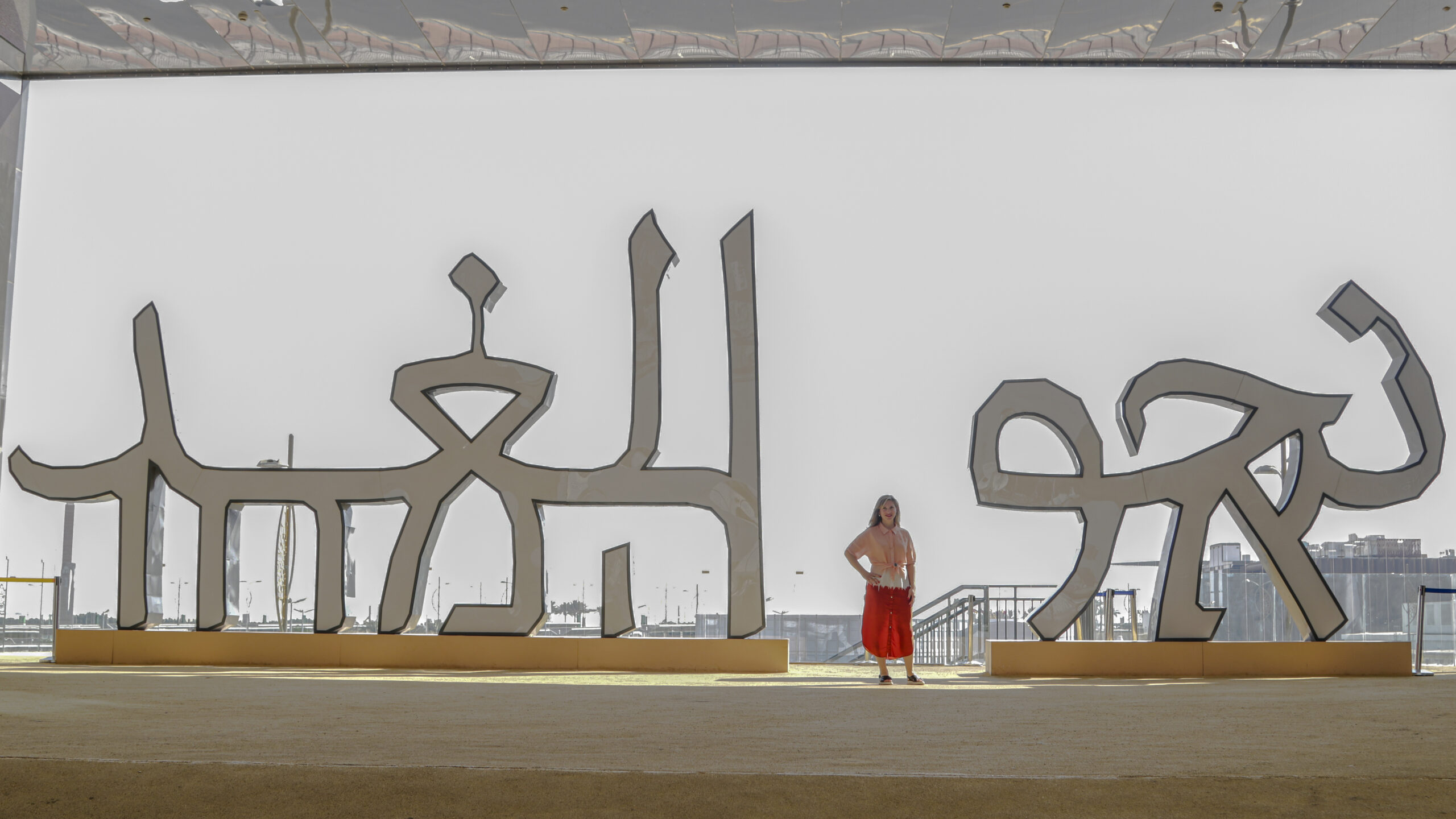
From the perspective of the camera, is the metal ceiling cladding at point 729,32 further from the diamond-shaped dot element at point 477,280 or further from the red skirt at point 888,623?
the red skirt at point 888,623

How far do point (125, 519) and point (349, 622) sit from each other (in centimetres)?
231

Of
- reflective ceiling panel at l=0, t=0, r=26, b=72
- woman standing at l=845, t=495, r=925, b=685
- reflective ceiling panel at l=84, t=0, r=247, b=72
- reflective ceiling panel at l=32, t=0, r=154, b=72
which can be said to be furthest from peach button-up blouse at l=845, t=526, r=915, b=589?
reflective ceiling panel at l=0, t=0, r=26, b=72

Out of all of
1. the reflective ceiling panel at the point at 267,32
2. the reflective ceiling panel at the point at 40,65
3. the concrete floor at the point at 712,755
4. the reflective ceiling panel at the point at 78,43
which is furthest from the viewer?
the reflective ceiling panel at the point at 40,65

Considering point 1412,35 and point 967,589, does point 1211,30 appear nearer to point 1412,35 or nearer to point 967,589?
point 1412,35

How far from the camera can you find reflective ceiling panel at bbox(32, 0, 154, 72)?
11211mm

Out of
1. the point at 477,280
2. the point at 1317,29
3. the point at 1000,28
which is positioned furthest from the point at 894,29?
the point at 477,280

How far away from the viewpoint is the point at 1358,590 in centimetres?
1648

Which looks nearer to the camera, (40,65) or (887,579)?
(887,579)

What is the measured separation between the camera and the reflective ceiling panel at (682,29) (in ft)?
35.2

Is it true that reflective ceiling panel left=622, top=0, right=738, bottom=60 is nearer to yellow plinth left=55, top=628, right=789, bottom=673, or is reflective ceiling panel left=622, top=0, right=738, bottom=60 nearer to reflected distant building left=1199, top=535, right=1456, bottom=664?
yellow plinth left=55, top=628, right=789, bottom=673

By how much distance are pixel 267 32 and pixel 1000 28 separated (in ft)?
24.5

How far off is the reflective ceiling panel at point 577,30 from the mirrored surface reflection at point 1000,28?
10.8ft

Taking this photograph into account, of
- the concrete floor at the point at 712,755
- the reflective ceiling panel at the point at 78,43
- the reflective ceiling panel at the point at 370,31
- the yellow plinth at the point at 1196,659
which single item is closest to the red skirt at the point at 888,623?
the yellow plinth at the point at 1196,659

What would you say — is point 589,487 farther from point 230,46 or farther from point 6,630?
point 6,630
